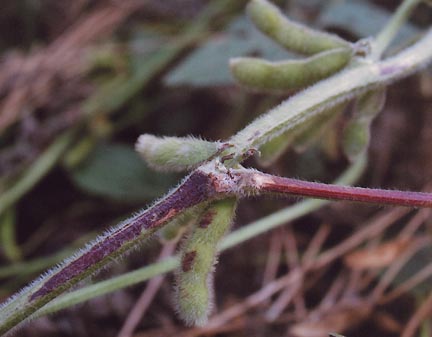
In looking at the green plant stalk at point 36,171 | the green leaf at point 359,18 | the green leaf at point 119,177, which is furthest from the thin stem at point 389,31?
the green plant stalk at point 36,171

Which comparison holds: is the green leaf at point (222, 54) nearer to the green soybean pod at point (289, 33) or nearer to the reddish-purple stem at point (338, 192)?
the green soybean pod at point (289, 33)

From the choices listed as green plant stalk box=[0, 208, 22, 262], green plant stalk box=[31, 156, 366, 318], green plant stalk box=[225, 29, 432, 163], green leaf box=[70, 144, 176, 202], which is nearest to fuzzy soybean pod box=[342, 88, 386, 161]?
green plant stalk box=[225, 29, 432, 163]

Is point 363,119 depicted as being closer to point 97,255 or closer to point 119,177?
point 97,255

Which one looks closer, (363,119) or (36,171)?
(363,119)

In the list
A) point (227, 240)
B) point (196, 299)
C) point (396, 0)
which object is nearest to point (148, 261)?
point (227, 240)

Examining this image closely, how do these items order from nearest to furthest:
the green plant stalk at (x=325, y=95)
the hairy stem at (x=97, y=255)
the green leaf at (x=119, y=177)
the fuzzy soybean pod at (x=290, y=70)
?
the hairy stem at (x=97, y=255)
the green plant stalk at (x=325, y=95)
the fuzzy soybean pod at (x=290, y=70)
the green leaf at (x=119, y=177)

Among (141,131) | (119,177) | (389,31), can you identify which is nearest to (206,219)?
(389,31)
